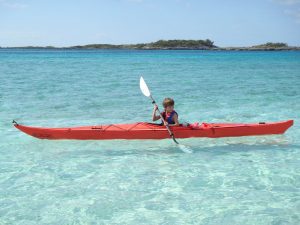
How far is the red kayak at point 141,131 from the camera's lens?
9.22 meters

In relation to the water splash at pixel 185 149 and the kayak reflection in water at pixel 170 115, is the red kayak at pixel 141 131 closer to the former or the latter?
the kayak reflection in water at pixel 170 115

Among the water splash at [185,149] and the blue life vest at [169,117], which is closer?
the water splash at [185,149]

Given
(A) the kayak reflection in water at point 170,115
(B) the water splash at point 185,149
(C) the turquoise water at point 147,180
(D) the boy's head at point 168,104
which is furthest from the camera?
(A) the kayak reflection in water at point 170,115

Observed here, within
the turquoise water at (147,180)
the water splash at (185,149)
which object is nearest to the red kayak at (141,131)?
the turquoise water at (147,180)

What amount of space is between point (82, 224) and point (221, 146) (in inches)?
185

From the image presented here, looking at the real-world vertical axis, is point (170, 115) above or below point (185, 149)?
above

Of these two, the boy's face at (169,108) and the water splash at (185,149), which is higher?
the boy's face at (169,108)

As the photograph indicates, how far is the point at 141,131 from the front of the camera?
30.2 feet

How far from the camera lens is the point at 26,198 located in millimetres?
6223

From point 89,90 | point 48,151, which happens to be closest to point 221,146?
point 48,151

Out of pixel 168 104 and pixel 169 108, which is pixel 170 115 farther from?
pixel 168 104

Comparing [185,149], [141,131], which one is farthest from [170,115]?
[185,149]

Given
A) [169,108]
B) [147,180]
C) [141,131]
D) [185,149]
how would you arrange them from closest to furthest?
[147,180] < [185,149] < [141,131] < [169,108]

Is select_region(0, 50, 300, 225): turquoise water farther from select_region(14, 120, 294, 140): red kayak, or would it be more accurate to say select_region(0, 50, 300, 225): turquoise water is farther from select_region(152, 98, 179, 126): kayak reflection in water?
select_region(152, 98, 179, 126): kayak reflection in water
